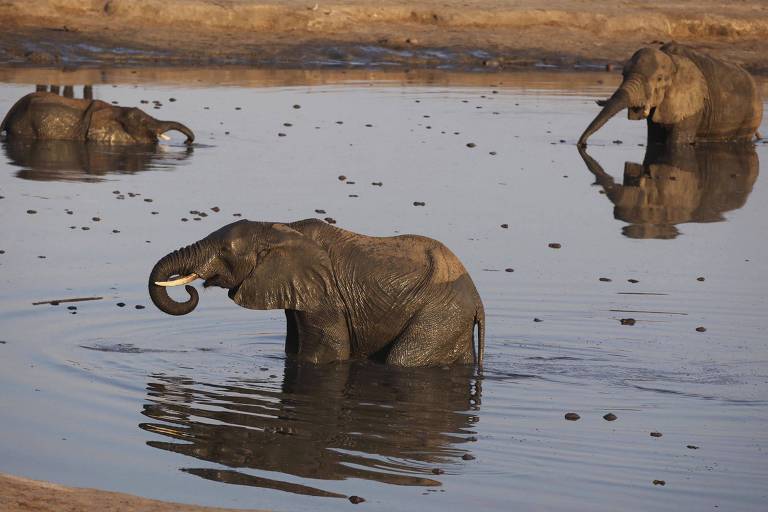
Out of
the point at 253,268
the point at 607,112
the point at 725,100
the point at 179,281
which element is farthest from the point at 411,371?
the point at 725,100

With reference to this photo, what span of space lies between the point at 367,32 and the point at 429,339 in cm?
2582

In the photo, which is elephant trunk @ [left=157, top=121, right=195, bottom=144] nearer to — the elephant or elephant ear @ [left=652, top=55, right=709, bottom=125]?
the elephant

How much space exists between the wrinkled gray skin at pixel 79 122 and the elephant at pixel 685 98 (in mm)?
6487

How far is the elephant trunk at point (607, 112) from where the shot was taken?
918 inches

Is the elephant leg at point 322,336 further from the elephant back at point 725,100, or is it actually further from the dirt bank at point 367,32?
the dirt bank at point 367,32

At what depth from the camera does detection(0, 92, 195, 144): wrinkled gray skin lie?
21.7 m

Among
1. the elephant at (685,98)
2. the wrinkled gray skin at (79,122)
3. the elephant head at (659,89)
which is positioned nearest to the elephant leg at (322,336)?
the wrinkled gray skin at (79,122)

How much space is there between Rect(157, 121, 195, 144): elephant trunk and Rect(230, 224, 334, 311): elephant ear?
10.8 m

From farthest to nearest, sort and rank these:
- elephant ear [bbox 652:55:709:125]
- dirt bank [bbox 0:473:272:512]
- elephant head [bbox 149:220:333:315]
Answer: elephant ear [bbox 652:55:709:125], elephant head [bbox 149:220:333:315], dirt bank [bbox 0:473:272:512]

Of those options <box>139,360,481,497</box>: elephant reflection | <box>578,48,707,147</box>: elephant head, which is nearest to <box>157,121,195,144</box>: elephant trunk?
<box>578,48,707,147</box>: elephant head

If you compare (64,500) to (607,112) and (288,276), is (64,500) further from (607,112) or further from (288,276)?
(607,112)

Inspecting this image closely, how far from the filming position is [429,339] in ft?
36.4

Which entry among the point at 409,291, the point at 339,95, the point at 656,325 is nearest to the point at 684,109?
the point at 339,95

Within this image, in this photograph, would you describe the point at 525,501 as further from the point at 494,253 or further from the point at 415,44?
the point at 415,44
